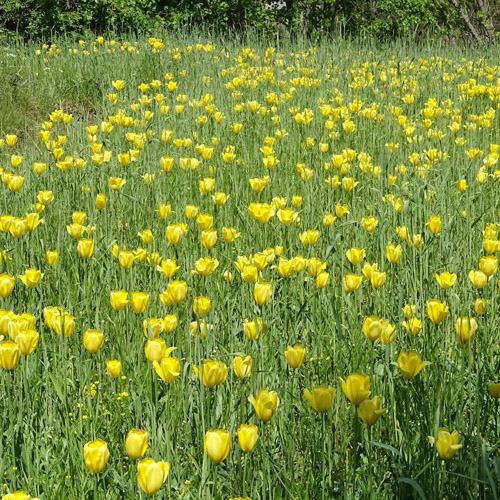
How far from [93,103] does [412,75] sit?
10.7 feet

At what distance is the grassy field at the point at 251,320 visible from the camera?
1530 mm

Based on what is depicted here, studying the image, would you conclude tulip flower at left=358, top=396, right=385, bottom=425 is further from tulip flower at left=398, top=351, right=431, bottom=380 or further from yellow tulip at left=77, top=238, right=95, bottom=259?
yellow tulip at left=77, top=238, right=95, bottom=259

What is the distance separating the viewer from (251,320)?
2.14 m

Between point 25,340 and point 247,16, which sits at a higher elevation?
point 247,16

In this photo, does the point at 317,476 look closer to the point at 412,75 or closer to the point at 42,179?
the point at 42,179

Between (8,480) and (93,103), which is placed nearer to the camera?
(8,480)

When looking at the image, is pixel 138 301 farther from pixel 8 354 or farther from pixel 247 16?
pixel 247 16

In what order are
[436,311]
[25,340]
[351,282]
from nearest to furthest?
[25,340] → [436,311] → [351,282]

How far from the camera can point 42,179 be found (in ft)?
13.2

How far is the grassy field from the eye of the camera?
1530mm

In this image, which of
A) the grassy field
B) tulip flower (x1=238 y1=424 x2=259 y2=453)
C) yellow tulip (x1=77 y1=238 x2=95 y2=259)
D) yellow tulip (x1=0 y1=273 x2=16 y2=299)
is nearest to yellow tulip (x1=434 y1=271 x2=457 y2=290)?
the grassy field

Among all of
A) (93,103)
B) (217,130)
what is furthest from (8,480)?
(93,103)

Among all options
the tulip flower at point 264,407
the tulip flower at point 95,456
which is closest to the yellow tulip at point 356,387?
the tulip flower at point 264,407

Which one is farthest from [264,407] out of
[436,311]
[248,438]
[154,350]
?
[436,311]
